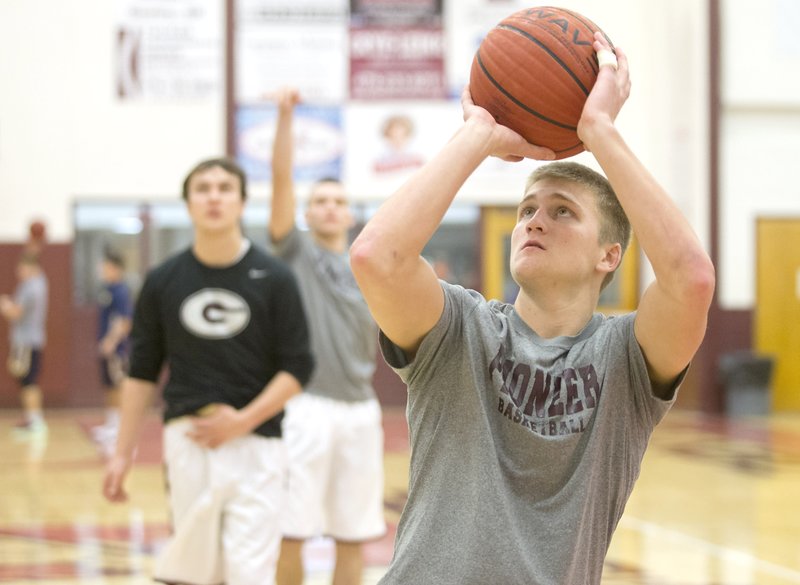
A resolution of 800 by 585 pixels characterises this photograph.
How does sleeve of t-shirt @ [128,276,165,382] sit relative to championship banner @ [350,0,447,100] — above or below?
below

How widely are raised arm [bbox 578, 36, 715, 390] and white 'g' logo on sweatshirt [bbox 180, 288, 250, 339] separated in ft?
7.34

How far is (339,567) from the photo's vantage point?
5035 mm

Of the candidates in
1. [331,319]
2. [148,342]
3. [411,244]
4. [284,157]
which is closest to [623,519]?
[331,319]

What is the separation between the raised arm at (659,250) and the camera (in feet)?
6.46

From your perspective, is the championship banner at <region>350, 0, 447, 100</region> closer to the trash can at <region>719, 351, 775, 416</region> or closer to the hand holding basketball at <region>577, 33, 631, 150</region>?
the trash can at <region>719, 351, 775, 416</region>

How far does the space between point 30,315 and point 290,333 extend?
28.4ft

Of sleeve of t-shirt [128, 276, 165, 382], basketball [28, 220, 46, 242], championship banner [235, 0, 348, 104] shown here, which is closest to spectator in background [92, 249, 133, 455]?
basketball [28, 220, 46, 242]

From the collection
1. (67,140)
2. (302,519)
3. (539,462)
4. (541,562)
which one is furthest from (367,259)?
(67,140)

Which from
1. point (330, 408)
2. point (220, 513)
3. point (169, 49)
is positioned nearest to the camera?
point (220, 513)

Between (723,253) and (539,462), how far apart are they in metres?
13.4

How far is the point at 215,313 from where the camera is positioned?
4074 millimetres

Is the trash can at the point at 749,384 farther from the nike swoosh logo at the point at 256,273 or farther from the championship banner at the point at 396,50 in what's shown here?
the nike swoosh logo at the point at 256,273

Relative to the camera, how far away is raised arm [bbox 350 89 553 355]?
1.96m

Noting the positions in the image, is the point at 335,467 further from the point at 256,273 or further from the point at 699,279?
the point at 699,279
